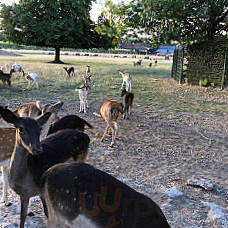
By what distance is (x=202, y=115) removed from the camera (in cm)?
955

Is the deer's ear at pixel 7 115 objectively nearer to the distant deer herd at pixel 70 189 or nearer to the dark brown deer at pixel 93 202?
the distant deer herd at pixel 70 189

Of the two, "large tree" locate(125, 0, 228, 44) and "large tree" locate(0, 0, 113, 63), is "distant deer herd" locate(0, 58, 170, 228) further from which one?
"large tree" locate(0, 0, 113, 63)

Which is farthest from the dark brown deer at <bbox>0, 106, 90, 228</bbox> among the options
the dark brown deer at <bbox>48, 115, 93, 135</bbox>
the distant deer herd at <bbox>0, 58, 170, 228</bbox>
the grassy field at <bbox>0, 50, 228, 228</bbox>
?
the dark brown deer at <bbox>48, 115, 93, 135</bbox>

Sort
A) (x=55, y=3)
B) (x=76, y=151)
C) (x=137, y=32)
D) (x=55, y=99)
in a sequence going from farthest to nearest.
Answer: (x=55, y=3) → (x=137, y=32) → (x=55, y=99) → (x=76, y=151)

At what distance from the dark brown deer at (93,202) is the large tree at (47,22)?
29473mm

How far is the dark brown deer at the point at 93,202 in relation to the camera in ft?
7.45

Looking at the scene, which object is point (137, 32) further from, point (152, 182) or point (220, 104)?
point (152, 182)

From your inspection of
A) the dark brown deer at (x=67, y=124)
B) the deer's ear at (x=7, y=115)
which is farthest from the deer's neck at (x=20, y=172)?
the dark brown deer at (x=67, y=124)

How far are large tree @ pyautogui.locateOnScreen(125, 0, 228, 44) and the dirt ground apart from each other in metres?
8.19

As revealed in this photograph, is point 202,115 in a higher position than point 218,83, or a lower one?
lower

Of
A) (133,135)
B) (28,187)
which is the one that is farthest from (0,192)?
(133,135)

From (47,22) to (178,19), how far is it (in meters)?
20.0

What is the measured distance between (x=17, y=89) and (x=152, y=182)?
1109cm

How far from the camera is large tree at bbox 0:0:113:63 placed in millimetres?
29881
